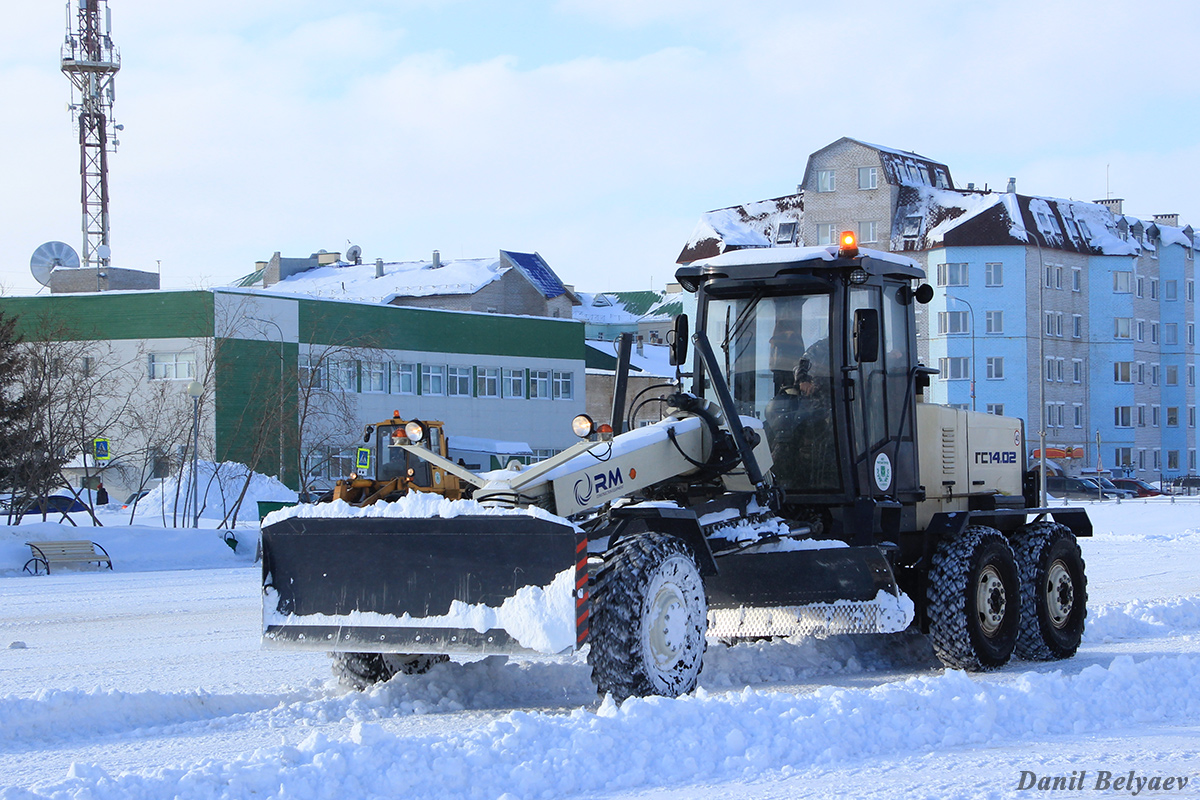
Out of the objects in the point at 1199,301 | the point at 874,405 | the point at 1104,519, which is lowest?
the point at 1104,519

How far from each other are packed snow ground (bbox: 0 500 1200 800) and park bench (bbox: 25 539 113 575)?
1275 centimetres

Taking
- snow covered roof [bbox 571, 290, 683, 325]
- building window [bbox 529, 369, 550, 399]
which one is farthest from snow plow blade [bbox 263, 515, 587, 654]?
snow covered roof [bbox 571, 290, 683, 325]

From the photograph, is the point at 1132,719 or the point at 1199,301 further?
the point at 1199,301

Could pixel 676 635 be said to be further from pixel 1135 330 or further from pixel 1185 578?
pixel 1135 330

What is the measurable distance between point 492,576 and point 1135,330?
243ft

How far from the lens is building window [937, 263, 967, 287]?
68938mm

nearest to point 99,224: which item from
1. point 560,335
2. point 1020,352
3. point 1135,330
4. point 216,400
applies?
point 216,400

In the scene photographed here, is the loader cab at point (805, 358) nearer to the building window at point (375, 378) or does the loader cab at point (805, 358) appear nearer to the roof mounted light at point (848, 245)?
the roof mounted light at point (848, 245)

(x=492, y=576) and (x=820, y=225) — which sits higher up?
(x=820, y=225)

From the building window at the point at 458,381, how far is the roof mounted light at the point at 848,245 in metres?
52.0

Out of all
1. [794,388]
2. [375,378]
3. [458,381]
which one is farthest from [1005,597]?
[458,381]

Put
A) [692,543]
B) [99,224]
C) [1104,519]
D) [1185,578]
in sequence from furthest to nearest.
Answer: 1. [99,224]
2. [1104,519]
3. [1185,578]
4. [692,543]

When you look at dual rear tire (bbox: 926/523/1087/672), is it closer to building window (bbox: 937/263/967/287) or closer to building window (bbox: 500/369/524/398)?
building window (bbox: 500/369/524/398)

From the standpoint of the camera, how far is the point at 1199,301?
80.6 m
